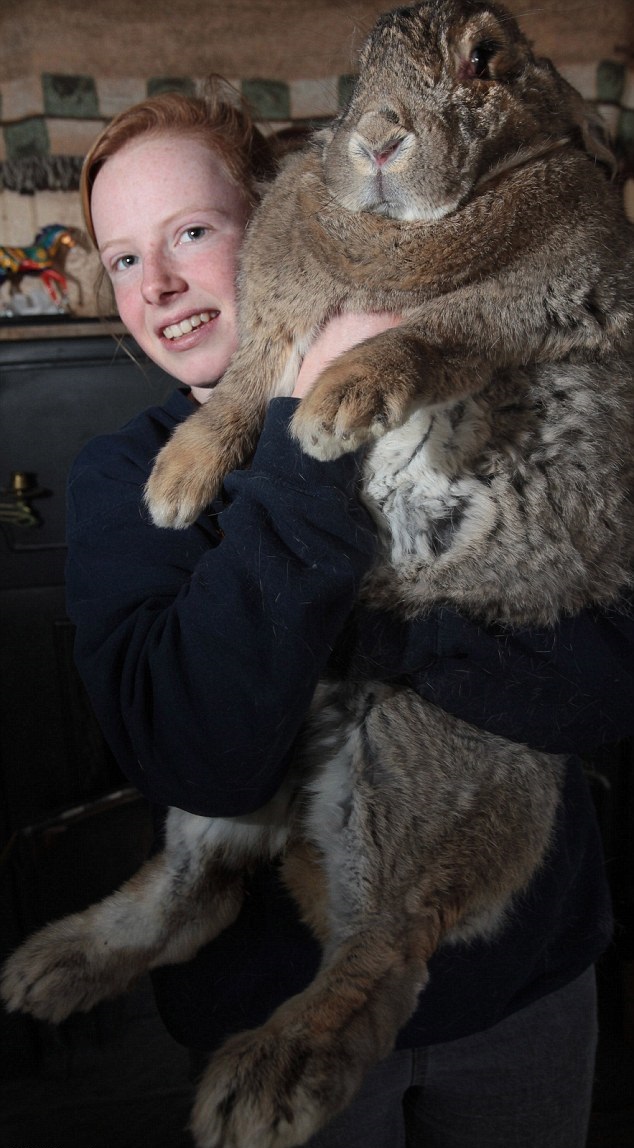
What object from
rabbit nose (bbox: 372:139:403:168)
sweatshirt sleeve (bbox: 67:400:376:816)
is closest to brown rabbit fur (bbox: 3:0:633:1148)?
rabbit nose (bbox: 372:139:403:168)

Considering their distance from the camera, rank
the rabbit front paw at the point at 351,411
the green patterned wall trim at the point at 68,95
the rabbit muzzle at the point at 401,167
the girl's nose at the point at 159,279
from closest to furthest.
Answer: the rabbit front paw at the point at 351,411, the rabbit muzzle at the point at 401,167, the girl's nose at the point at 159,279, the green patterned wall trim at the point at 68,95

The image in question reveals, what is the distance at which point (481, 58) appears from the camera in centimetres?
112

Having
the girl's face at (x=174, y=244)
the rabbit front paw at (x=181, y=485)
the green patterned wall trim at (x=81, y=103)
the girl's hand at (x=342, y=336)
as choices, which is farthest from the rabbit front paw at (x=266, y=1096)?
the green patterned wall trim at (x=81, y=103)

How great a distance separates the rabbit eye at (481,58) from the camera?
111 centimetres

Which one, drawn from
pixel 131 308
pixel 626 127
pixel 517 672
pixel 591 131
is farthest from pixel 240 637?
pixel 626 127

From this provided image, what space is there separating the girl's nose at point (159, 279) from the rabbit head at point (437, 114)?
0.34m

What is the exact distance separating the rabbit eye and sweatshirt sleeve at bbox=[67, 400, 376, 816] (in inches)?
21.4

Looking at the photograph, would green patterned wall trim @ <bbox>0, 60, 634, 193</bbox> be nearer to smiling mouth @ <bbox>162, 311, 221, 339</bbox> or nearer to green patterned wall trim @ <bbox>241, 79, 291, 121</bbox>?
green patterned wall trim @ <bbox>241, 79, 291, 121</bbox>

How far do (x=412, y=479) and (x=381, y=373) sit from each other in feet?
0.75

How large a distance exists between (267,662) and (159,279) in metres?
0.76

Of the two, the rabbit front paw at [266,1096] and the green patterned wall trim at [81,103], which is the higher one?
the green patterned wall trim at [81,103]

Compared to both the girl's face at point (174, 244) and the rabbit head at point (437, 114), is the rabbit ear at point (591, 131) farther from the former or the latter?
the girl's face at point (174, 244)

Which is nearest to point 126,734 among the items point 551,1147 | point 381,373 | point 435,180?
point 381,373

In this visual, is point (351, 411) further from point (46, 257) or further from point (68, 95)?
point (68, 95)
